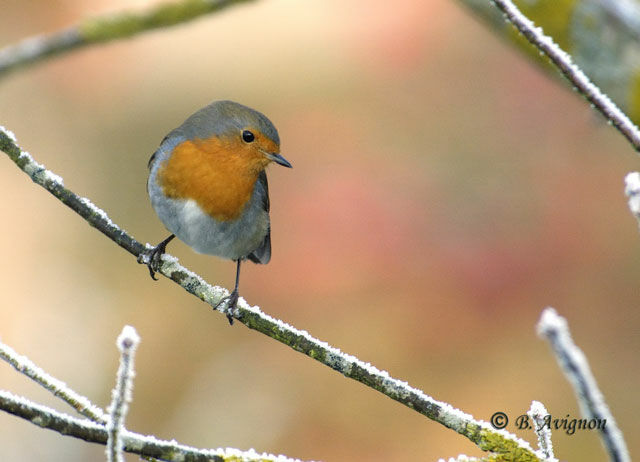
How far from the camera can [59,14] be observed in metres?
9.73

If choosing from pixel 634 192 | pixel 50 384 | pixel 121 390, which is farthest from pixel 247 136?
pixel 634 192

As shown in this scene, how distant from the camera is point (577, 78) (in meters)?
1.13

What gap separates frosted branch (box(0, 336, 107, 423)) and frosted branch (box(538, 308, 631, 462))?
0.73 meters

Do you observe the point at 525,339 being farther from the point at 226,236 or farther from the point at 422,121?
the point at 226,236

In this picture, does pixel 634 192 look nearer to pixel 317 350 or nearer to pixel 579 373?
pixel 579 373

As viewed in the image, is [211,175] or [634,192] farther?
[211,175]

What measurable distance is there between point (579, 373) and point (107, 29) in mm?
3065

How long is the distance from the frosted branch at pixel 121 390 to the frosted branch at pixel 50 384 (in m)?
0.23

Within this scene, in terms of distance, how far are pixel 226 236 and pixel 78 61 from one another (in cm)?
783

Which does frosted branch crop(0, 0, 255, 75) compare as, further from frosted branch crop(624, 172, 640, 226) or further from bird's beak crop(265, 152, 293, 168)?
frosted branch crop(624, 172, 640, 226)

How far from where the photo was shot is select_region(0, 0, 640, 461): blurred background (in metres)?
6.39

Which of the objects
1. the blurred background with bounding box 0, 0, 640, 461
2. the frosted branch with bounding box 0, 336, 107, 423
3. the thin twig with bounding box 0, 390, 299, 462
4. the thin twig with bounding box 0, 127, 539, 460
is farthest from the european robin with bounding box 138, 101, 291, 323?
the blurred background with bounding box 0, 0, 640, 461

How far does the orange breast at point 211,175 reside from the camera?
2.66 m

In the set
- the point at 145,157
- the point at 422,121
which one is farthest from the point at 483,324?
the point at 145,157
